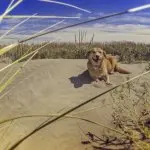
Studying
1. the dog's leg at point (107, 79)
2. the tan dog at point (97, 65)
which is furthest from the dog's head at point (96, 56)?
the dog's leg at point (107, 79)

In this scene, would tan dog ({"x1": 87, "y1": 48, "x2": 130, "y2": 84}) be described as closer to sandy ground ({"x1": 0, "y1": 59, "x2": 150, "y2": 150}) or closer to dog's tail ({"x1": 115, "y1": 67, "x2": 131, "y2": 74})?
sandy ground ({"x1": 0, "y1": 59, "x2": 150, "y2": 150})

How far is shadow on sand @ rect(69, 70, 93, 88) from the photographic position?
359 inches

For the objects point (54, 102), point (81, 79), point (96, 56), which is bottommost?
point (54, 102)

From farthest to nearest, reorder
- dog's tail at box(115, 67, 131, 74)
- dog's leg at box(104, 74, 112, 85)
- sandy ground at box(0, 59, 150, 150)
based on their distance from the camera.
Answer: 1. dog's tail at box(115, 67, 131, 74)
2. dog's leg at box(104, 74, 112, 85)
3. sandy ground at box(0, 59, 150, 150)

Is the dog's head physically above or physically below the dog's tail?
above

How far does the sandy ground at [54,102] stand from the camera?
670 cm

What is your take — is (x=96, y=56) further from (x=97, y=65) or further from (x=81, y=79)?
(x=81, y=79)

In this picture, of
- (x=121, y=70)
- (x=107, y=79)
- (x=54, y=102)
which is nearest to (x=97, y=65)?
(x=107, y=79)

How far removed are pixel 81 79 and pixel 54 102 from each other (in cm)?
128

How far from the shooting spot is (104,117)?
7527 mm

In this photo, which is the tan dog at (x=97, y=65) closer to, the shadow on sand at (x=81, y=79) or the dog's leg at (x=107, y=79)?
the dog's leg at (x=107, y=79)

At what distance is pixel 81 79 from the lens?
9344 mm

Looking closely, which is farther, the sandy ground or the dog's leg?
the dog's leg

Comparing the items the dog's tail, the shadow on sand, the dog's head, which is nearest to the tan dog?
the dog's head
